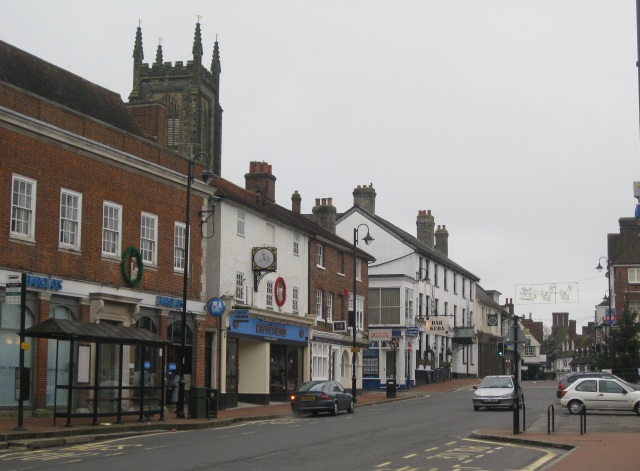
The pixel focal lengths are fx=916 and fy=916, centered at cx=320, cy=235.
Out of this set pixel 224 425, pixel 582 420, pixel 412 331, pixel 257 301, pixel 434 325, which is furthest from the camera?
pixel 434 325

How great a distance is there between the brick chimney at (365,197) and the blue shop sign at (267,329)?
2484 centimetres

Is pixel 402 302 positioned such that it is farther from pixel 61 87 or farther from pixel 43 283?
pixel 43 283

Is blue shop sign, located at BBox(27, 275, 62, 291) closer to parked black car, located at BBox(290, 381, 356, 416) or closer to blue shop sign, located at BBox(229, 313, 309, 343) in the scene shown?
parked black car, located at BBox(290, 381, 356, 416)

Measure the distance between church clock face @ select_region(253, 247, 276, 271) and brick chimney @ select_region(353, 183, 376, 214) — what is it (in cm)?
3019

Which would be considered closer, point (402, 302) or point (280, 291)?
point (280, 291)

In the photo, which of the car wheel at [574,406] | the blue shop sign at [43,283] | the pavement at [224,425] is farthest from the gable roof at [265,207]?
the car wheel at [574,406]

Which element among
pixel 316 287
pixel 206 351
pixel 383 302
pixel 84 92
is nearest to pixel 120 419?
pixel 206 351

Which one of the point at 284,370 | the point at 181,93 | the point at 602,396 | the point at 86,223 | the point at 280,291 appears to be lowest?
the point at 602,396

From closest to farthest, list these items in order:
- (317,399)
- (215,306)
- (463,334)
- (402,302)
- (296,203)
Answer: (317,399)
(215,306)
(296,203)
(402,302)
(463,334)

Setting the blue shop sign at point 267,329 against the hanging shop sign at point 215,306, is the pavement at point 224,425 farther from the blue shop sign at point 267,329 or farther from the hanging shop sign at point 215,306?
the blue shop sign at point 267,329

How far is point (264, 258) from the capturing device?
40.4 metres

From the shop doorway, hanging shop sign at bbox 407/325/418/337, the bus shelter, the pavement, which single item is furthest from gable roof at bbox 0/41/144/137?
hanging shop sign at bbox 407/325/418/337

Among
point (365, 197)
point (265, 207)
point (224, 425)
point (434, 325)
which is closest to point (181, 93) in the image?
point (365, 197)

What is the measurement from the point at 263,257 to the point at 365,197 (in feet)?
101
